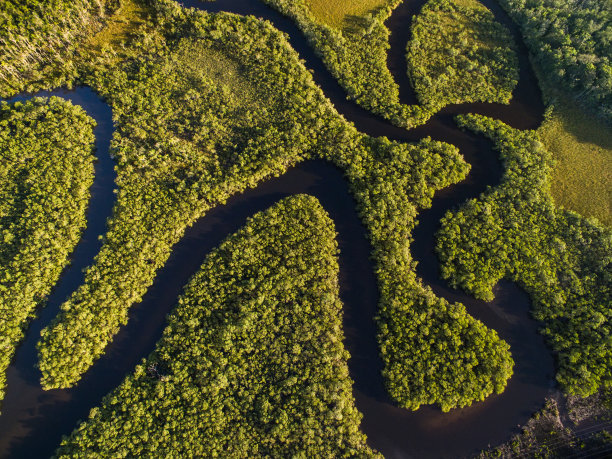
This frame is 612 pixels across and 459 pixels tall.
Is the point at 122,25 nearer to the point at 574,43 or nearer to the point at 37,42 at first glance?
the point at 37,42

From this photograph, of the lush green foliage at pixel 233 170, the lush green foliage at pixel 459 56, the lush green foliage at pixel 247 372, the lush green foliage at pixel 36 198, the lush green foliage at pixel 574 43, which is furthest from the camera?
the lush green foliage at pixel 459 56

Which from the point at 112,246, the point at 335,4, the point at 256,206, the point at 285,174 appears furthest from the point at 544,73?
the point at 112,246

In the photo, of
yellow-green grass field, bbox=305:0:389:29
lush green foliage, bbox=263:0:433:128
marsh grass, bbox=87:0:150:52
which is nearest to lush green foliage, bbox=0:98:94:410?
marsh grass, bbox=87:0:150:52

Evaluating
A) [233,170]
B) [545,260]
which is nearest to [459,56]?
[545,260]

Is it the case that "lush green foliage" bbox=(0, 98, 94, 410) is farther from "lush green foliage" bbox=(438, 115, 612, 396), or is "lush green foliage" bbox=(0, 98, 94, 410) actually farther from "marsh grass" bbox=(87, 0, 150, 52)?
"lush green foliage" bbox=(438, 115, 612, 396)

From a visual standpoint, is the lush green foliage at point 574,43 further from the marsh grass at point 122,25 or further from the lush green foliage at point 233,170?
the marsh grass at point 122,25

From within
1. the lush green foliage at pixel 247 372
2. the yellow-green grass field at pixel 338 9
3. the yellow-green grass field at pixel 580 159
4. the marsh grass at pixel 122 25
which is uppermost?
the marsh grass at pixel 122 25

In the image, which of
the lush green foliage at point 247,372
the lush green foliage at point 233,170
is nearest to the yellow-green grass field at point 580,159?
the lush green foliage at point 233,170
